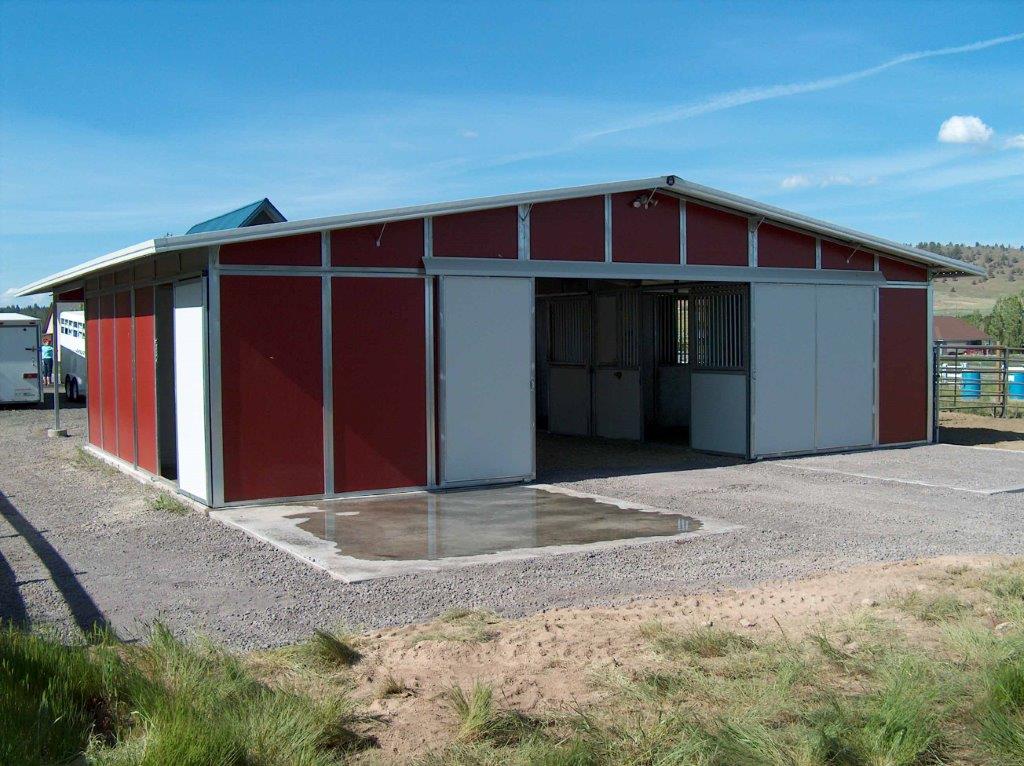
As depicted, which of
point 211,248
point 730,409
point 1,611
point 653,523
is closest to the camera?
point 1,611

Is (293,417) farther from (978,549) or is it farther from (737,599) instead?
(978,549)

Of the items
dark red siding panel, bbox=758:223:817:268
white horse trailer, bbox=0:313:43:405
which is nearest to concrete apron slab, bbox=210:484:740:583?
dark red siding panel, bbox=758:223:817:268

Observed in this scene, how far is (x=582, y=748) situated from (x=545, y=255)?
8626 millimetres

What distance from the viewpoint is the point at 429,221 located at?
11.7 m

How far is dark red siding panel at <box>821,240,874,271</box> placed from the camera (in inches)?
586

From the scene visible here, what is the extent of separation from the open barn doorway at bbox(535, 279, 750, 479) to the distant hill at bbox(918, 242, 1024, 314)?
71540 millimetres

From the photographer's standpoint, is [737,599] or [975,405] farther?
[975,405]

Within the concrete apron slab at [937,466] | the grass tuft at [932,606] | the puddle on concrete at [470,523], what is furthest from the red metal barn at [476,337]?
the grass tuft at [932,606]

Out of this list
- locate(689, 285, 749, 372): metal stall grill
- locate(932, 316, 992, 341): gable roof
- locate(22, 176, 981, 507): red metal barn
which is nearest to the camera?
locate(22, 176, 981, 507): red metal barn

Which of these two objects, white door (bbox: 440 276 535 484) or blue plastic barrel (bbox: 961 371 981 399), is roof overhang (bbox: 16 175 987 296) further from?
blue plastic barrel (bbox: 961 371 981 399)

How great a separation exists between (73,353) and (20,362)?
85.3 inches

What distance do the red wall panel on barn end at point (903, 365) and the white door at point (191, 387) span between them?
9.71 meters

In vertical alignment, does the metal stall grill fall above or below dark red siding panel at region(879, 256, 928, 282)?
below

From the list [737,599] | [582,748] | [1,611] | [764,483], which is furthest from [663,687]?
[764,483]
